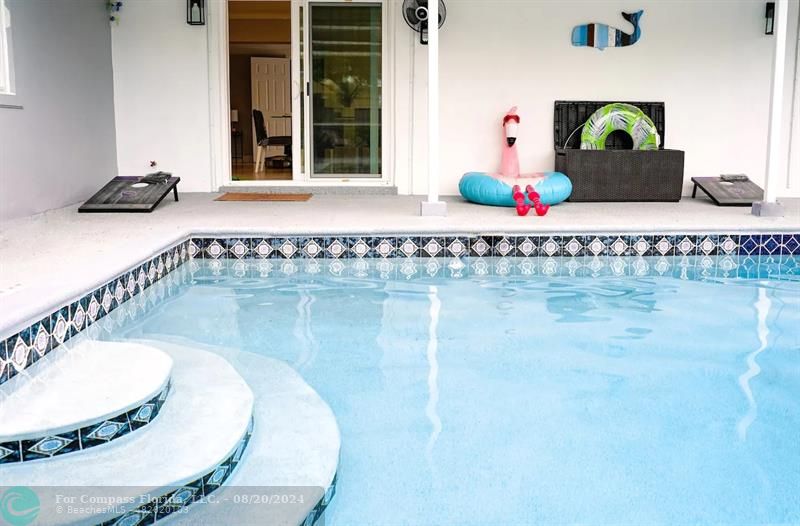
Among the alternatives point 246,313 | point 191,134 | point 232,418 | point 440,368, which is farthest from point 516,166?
point 232,418

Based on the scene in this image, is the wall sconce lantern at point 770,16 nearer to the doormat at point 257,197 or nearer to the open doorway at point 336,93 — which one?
the open doorway at point 336,93

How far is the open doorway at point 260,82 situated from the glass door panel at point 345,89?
5235mm

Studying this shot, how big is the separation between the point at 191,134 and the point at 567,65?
435 centimetres

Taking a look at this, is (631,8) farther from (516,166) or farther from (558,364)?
(558,364)

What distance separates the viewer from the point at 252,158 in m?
16.8

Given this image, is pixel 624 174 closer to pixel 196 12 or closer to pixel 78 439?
pixel 196 12

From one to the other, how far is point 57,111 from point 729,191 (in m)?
6.66

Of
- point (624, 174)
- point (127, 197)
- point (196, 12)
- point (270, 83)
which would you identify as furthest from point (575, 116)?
point (270, 83)

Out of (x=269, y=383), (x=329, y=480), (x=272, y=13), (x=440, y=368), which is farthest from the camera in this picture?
(x=272, y=13)

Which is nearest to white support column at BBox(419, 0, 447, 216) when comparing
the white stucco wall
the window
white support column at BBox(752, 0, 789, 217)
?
the white stucco wall

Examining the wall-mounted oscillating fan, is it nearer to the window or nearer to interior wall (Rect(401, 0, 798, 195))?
interior wall (Rect(401, 0, 798, 195))

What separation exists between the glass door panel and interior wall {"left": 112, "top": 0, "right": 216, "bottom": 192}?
124 centimetres

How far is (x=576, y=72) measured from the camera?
363 inches

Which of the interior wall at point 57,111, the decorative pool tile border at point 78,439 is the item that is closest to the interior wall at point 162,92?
the interior wall at point 57,111
